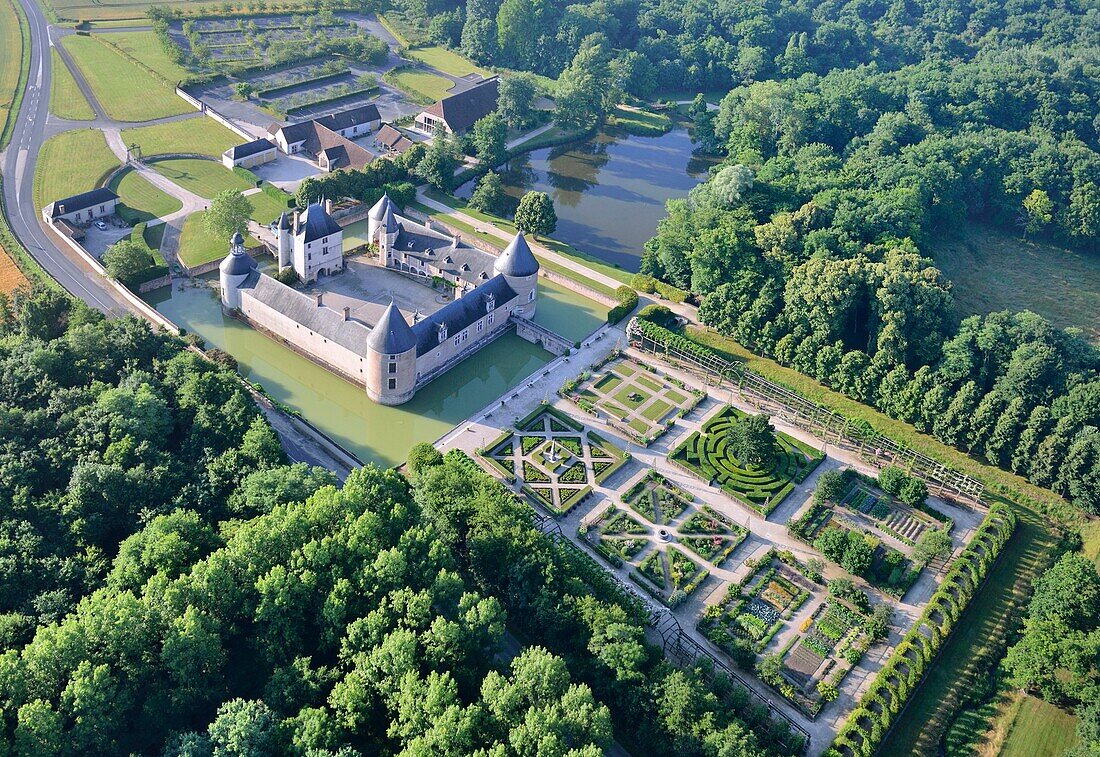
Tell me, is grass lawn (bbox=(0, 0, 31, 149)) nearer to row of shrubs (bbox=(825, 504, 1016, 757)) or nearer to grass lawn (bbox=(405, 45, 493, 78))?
grass lawn (bbox=(405, 45, 493, 78))

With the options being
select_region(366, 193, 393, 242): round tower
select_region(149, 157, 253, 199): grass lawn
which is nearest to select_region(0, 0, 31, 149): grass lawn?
select_region(149, 157, 253, 199): grass lawn

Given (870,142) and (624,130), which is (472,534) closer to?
(870,142)

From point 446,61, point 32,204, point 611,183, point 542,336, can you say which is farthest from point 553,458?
point 446,61

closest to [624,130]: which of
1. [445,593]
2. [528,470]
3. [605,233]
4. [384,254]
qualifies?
[605,233]

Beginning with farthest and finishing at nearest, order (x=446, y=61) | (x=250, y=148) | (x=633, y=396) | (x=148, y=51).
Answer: (x=446, y=61) < (x=148, y=51) < (x=250, y=148) < (x=633, y=396)

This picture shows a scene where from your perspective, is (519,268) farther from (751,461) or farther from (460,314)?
(751,461)

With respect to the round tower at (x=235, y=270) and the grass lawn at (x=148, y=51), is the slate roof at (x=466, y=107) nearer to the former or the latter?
the grass lawn at (x=148, y=51)
